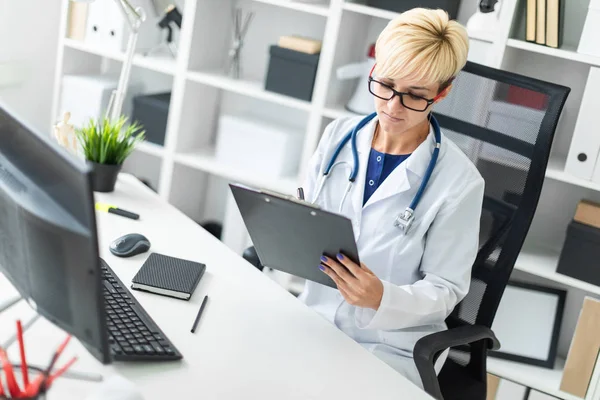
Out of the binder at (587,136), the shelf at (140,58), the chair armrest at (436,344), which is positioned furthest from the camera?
the shelf at (140,58)

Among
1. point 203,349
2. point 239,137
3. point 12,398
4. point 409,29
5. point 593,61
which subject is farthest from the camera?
point 239,137

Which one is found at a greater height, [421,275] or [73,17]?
[73,17]

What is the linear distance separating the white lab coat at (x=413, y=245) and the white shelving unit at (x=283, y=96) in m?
0.83

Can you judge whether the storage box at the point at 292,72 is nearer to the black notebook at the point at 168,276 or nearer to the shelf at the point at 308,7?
the shelf at the point at 308,7

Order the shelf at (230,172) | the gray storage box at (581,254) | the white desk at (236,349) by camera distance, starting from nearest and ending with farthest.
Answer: the white desk at (236,349) → the gray storage box at (581,254) → the shelf at (230,172)

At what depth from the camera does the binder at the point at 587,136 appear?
234 centimetres

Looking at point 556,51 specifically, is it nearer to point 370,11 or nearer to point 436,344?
point 370,11

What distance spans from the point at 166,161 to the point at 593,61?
62.2 inches

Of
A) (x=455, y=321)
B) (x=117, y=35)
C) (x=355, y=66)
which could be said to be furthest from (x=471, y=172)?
(x=117, y=35)

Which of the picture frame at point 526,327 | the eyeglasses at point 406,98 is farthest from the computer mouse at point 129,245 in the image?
the picture frame at point 526,327

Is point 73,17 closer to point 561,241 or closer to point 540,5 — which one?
point 540,5

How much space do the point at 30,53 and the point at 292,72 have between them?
118 cm

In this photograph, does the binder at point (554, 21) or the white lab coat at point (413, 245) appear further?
the binder at point (554, 21)

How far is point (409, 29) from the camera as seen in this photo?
168 centimetres
